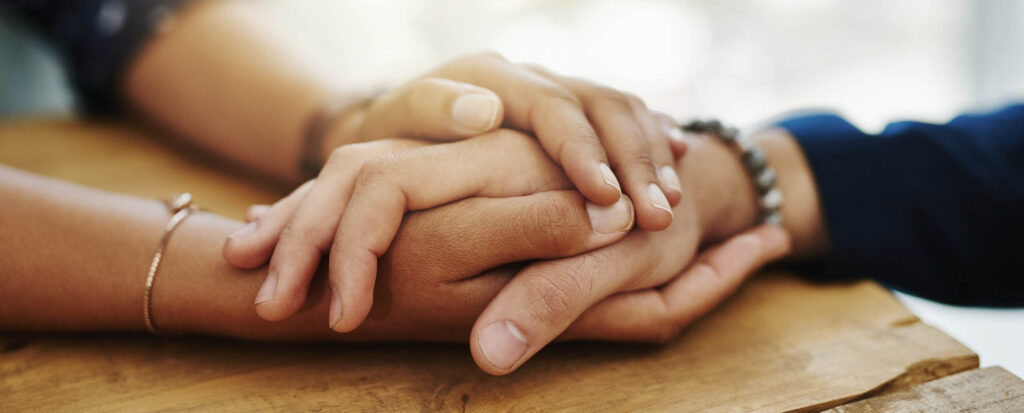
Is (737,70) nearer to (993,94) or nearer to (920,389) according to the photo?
(993,94)

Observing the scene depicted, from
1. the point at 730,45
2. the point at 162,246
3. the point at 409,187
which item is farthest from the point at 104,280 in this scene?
the point at 730,45

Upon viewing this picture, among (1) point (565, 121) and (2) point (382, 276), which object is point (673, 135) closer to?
(1) point (565, 121)

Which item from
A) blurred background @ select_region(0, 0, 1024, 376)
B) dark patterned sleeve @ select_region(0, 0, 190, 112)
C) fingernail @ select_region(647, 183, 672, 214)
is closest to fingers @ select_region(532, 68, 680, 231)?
fingernail @ select_region(647, 183, 672, 214)

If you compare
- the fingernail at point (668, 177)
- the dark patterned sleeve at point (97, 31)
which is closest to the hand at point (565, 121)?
the fingernail at point (668, 177)

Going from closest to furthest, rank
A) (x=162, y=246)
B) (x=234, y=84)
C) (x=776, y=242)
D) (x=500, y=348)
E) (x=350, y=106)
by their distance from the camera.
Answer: (x=500, y=348) < (x=162, y=246) < (x=776, y=242) < (x=350, y=106) < (x=234, y=84)

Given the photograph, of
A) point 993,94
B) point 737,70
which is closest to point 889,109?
point 993,94

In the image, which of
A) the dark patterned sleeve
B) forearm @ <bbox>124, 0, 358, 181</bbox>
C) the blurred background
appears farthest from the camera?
the blurred background

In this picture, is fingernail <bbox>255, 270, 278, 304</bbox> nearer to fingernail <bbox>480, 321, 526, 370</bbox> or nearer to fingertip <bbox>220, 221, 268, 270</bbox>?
fingertip <bbox>220, 221, 268, 270</bbox>
